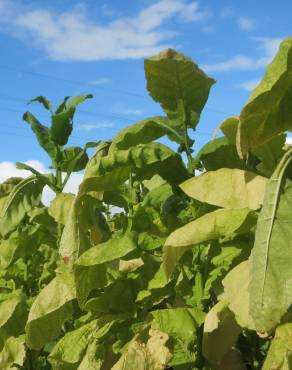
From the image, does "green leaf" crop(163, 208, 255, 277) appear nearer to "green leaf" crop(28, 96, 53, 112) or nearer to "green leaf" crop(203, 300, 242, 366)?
"green leaf" crop(203, 300, 242, 366)

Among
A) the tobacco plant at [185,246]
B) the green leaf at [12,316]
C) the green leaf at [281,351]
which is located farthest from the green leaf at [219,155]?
the green leaf at [12,316]

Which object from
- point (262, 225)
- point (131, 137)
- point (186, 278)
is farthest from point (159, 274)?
point (262, 225)

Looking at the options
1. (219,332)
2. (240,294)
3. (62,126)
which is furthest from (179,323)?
(62,126)

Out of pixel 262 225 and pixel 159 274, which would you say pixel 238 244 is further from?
pixel 262 225

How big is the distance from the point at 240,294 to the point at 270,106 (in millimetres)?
398

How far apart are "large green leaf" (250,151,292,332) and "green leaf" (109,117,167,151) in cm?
53

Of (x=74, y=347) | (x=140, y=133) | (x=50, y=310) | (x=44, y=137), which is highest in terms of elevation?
A: (x=44, y=137)

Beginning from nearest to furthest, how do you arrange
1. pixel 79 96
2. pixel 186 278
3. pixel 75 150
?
1. pixel 186 278
2. pixel 79 96
3. pixel 75 150

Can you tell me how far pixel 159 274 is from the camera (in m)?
1.76

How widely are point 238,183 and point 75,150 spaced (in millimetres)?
1403

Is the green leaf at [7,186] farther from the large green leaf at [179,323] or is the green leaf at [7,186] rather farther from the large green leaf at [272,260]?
the large green leaf at [272,260]

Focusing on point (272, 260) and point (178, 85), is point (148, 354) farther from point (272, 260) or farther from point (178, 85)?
point (178, 85)

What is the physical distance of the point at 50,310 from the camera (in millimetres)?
1963

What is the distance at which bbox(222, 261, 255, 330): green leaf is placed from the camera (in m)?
1.36
